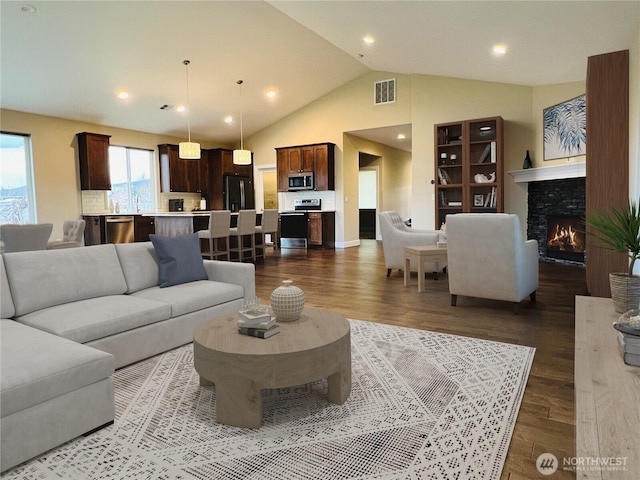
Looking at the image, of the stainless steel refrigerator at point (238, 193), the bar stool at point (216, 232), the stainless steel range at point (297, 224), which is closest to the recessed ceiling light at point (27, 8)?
the bar stool at point (216, 232)

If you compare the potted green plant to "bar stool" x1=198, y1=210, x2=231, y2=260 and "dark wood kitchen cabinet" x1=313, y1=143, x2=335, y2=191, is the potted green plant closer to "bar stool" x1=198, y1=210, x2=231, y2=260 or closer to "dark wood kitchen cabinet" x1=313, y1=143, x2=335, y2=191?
"bar stool" x1=198, y1=210, x2=231, y2=260

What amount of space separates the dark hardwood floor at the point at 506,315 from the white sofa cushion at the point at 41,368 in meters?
1.76

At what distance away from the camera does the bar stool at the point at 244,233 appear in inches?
287

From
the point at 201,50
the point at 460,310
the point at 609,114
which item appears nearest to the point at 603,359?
the point at 460,310

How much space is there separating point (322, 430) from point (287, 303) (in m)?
0.66

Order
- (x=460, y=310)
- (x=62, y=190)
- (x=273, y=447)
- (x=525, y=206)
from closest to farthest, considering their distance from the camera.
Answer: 1. (x=273, y=447)
2. (x=460, y=310)
3. (x=525, y=206)
4. (x=62, y=190)

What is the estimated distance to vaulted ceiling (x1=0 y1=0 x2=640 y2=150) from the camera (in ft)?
15.3

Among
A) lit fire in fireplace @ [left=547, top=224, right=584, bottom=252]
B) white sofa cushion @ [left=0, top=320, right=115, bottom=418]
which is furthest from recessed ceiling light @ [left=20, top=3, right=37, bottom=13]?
lit fire in fireplace @ [left=547, top=224, right=584, bottom=252]

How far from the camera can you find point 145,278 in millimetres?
3252

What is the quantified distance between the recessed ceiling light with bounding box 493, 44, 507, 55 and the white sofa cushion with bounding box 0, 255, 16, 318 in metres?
5.80

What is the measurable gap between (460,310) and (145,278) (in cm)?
276

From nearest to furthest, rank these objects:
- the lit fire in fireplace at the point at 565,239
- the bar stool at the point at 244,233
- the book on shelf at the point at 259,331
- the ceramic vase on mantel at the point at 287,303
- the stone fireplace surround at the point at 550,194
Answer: the book on shelf at the point at 259,331 < the ceramic vase on mantel at the point at 287,303 < the stone fireplace surround at the point at 550,194 < the lit fire in fireplace at the point at 565,239 < the bar stool at the point at 244,233

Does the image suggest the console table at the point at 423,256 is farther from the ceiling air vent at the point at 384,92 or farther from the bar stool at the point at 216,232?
the ceiling air vent at the point at 384,92

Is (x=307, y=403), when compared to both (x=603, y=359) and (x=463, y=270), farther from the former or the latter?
(x=463, y=270)
